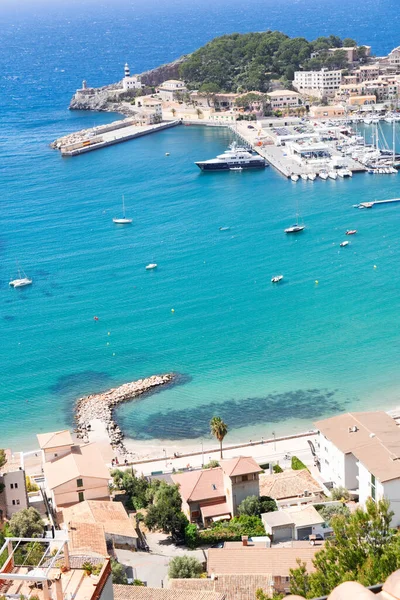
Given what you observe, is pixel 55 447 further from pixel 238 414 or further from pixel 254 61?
pixel 254 61

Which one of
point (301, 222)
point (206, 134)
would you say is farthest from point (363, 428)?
point (206, 134)

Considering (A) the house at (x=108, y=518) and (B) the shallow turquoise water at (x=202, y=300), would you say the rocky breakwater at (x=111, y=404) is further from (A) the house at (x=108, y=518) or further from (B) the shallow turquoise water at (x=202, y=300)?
(A) the house at (x=108, y=518)

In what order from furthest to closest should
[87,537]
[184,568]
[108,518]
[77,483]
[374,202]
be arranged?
[374,202] → [77,483] → [108,518] → [87,537] → [184,568]

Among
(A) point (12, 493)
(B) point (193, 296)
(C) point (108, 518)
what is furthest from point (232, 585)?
(B) point (193, 296)

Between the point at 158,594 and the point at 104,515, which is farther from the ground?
the point at 158,594

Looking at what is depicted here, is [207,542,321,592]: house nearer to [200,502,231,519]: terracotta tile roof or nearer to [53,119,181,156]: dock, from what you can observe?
[200,502,231,519]: terracotta tile roof

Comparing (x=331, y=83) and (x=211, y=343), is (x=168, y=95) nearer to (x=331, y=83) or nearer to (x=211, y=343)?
(x=331, y=83)

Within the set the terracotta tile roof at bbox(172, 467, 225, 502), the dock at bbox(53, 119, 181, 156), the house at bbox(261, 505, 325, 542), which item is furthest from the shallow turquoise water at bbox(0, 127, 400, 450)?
the dock at bbox(53, 119, 181, 156)
